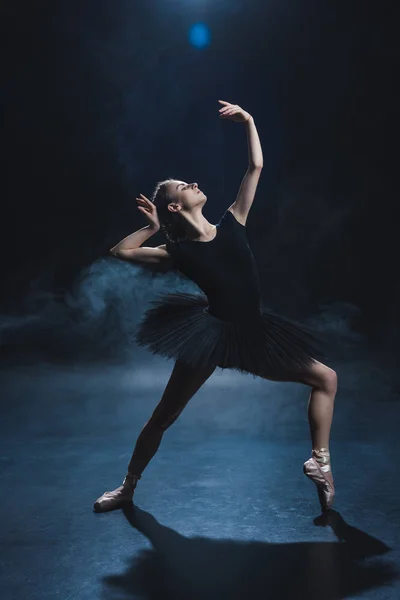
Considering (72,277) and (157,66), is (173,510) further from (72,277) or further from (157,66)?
(157,66)

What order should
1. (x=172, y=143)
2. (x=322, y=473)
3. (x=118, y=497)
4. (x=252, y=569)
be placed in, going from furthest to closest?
1. (x=172, y=143)
2. (x=118, y=497)
3. (x=322, y=473)
4. (x=252, y=569)

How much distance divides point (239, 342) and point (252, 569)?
755mm

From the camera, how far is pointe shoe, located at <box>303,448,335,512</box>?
251cm

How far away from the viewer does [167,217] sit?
8.77ft

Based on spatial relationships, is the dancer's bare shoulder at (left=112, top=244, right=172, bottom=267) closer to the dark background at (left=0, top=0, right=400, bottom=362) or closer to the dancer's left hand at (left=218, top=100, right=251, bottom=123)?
the dancer's left hand at (left=218, top=100, right=251, bottom=123)

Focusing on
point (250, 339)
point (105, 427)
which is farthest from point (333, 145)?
point (250, 339)

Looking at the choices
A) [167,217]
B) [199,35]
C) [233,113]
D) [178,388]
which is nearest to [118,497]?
[178,388]

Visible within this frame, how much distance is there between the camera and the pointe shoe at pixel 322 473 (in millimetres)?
2506

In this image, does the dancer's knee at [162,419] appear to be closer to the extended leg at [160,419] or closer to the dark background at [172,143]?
the extended leg at [160,419]

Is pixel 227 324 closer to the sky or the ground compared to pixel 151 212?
closer to the ground

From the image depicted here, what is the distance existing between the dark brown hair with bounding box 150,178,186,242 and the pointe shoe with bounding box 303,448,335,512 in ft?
3.05

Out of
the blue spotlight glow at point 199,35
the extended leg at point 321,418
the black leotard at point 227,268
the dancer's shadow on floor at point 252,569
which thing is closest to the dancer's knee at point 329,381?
the extended leg at point 321,418

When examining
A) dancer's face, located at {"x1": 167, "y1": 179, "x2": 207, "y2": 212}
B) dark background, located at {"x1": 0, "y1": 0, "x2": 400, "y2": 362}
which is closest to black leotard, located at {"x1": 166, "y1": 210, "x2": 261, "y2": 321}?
dancer's face, located at {"x1": 167, "y1": 179, "x2": 207, "y2": 212}

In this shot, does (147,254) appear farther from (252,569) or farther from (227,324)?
(252,569)
